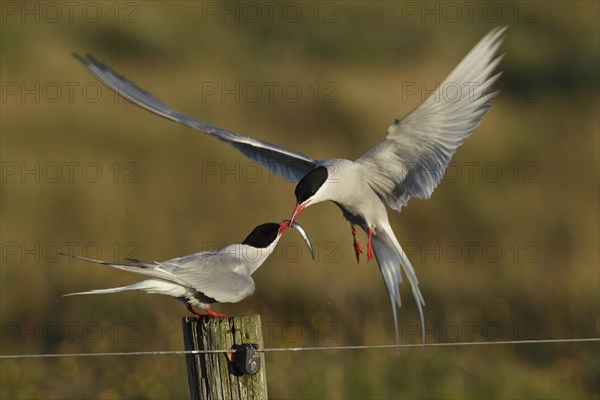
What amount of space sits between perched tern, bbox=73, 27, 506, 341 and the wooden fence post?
1387 millimetres

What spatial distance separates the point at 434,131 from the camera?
5.35 m

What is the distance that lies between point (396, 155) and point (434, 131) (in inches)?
9.2

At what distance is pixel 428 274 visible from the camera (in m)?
7.97

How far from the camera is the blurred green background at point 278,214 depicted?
6.77 meters

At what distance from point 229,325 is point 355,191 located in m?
1.87

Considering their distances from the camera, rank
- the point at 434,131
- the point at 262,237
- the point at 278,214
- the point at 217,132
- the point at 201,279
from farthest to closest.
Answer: the point at 278,214
the point at 217,132
the point at 434,131
the point at 262,237
the point at 201,279

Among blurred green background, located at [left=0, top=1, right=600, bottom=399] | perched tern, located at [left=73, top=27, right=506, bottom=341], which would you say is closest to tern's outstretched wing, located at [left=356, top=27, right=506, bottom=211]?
perched tern, located at [left=73, top=27, right=506, bottom=341]

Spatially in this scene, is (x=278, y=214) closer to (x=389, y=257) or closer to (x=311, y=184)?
(x=389, y=257)

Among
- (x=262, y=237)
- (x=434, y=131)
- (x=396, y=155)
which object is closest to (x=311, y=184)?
(x=262, y=237)

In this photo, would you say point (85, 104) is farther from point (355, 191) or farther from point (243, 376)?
point (243, 376)

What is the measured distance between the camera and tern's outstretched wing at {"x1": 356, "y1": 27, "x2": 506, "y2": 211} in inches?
201

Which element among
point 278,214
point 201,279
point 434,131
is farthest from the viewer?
point 278,214

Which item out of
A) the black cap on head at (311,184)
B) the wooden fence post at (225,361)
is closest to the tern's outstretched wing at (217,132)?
the black cap on head at (311,184)

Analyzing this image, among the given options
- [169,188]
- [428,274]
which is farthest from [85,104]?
[428,274]
